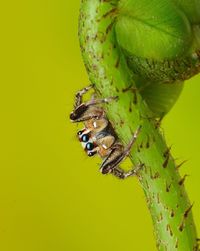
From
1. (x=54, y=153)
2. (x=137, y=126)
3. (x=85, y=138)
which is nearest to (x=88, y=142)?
(x=85, y=138)

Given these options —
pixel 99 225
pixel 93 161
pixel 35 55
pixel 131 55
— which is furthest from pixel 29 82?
pixel 131 55

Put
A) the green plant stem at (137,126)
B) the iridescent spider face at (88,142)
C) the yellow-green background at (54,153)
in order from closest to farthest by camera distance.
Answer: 1. the green plant stem at (137,126)
2. the iridescent spider face at (88,142)
3. the yellow-green background at (54,153)

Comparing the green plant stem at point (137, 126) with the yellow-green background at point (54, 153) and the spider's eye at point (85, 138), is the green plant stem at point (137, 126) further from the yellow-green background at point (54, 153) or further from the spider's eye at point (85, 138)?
the yellow-green background at point (54, 153)

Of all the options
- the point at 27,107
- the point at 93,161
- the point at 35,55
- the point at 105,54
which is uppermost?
the point at 35,55

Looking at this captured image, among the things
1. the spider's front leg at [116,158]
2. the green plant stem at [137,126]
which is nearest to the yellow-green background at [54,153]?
the spider's front leg at [116,158]

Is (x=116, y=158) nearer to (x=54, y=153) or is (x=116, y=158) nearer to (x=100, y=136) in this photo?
(x=100, y=136)

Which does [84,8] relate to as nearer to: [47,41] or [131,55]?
[131,55]
